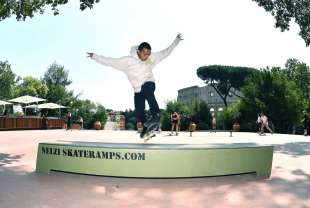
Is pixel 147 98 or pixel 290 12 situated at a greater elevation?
pixel 290 12

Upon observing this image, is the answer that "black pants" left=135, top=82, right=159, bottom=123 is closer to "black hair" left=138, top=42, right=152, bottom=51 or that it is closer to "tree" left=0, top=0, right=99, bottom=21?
"black hair" left=138, top=42, right=152, bottom=51

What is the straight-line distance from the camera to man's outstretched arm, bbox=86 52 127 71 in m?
9.55

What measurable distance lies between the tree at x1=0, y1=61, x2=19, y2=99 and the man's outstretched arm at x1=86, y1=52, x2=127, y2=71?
59.0 metres

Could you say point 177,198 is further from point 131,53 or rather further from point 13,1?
point 13,1

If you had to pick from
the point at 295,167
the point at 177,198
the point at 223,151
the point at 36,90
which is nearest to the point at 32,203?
the point at 177,198

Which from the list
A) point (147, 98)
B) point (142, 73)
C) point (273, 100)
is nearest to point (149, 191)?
point (147, 98)

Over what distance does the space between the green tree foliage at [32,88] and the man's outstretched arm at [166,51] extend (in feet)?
234

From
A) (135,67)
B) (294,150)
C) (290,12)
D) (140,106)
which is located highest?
(290,12)

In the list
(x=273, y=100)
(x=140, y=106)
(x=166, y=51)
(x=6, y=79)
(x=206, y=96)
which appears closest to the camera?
(x=140, y=106)

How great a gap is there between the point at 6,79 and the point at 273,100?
4366 centimetres

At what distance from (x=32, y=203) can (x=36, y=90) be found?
252 ft

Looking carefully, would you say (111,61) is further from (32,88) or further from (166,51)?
(32,88)

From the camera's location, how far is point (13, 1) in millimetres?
15148

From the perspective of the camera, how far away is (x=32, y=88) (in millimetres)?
78312
